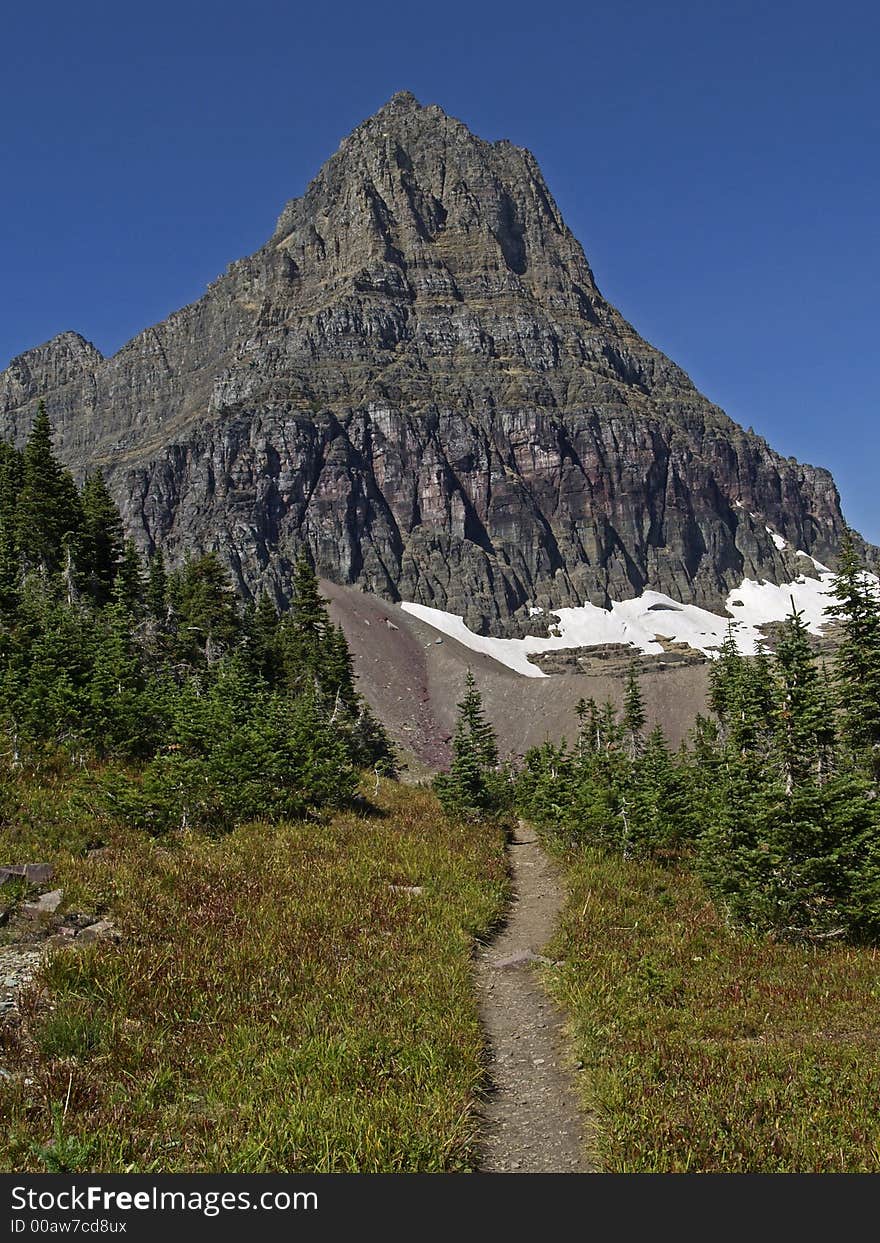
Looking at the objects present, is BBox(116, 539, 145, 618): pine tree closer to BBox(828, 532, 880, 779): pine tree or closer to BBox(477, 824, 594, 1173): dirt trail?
BBox(828, 532, 880, 779): pine tree

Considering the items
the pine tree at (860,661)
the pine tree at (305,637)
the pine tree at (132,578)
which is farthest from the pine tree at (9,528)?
the pine tree at (860,661)

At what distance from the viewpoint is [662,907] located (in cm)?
1585

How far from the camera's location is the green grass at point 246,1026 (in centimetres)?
620

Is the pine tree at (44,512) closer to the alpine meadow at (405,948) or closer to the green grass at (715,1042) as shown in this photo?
the alpine meadow at (405,948)

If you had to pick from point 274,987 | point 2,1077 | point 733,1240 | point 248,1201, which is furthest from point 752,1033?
point 2,1077

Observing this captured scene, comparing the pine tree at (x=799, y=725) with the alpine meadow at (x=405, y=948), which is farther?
the pine tree at (x=799, y=725)

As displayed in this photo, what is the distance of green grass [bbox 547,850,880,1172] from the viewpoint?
6215 millimetres

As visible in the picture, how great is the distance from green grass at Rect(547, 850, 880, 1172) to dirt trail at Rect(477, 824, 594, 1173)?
0.98ft

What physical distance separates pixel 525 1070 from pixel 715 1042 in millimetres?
2336

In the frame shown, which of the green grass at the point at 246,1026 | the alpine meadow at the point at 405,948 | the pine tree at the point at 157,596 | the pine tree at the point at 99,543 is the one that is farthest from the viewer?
the pine tree at the point at 157,596

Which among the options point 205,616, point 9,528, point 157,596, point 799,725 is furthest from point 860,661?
point 157,596

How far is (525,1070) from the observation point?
27.8 feet

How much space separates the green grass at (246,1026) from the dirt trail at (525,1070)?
329 mm

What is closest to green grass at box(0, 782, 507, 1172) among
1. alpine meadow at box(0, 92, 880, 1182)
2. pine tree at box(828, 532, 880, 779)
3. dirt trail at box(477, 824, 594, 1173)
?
alpine meadow at box(0, 92, 880, 1182)
